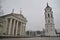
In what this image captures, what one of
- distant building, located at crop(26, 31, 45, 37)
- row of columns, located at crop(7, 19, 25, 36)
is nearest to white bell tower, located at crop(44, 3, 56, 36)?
distant building, located at crop(26, 31, 45, 37)

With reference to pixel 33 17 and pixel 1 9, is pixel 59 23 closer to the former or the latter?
pixel 33 17

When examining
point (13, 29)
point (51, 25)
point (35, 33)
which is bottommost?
point (35, 33)

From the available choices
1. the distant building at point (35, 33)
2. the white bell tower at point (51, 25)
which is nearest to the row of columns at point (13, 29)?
the distant building at point (35, 33)

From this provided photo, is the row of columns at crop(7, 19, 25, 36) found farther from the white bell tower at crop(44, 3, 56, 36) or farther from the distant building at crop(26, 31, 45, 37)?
the white bell tower at crop(44, 3, 56, 36)

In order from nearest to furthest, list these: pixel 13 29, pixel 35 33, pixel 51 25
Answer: pixel 35 33 < pixel 13 29 < pixel 51 25

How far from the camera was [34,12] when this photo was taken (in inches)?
79.2

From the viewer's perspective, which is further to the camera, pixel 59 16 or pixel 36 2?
pixel 36 2

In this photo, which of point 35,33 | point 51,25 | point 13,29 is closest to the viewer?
point 35,33

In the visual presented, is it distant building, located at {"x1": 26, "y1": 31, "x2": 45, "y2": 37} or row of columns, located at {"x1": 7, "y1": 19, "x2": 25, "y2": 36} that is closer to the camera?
distant building, located at {"x1": 26, "y1": 31, "x2": 45, "y2": 37}

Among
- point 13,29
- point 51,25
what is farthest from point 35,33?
point 51,25

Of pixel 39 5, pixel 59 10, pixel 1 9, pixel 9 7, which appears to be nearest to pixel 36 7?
pixel 39 5

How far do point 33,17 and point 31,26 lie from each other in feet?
0.79

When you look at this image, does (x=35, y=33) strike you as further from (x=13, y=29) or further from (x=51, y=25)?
(x=51, y=25)

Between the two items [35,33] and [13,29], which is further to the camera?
[13,29]
